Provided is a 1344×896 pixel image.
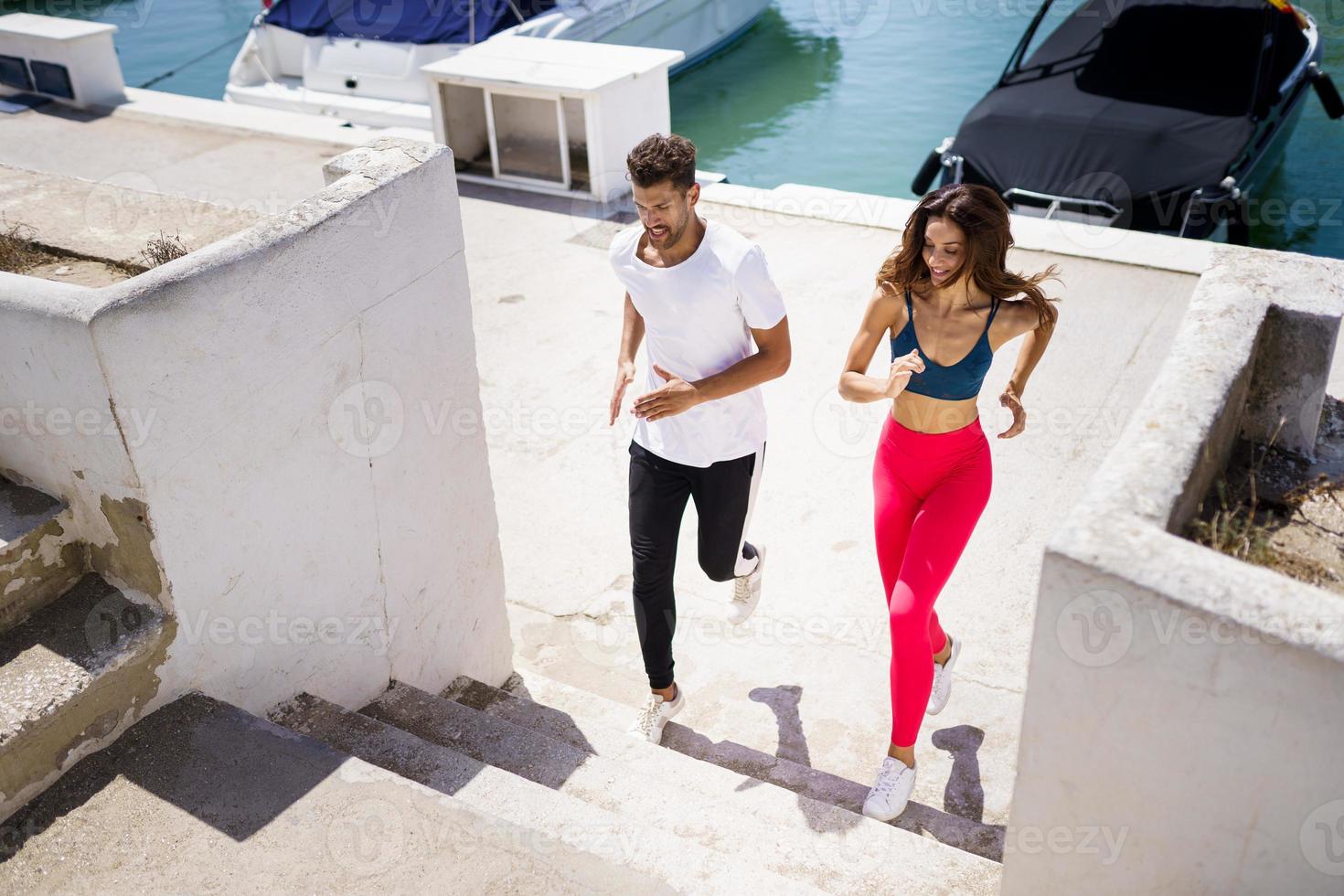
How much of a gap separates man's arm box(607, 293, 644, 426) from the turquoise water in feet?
31.2

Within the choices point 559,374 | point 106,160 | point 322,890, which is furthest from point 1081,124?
point 322,890

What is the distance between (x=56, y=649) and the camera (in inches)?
116

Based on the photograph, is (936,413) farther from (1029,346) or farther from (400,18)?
(400,18)

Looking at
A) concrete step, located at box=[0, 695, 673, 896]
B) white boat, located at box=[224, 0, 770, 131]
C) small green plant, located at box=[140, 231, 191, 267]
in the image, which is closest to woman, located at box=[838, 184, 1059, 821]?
concrete step, located at box=[0, 695, 673, 896]

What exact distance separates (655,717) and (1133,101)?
7736mm

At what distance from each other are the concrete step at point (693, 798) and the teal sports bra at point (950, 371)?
128 centimetres

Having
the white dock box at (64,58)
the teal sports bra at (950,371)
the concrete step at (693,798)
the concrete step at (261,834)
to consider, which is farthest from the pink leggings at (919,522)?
the white dock box at (64,58)

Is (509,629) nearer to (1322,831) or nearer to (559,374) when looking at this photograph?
(559,374)

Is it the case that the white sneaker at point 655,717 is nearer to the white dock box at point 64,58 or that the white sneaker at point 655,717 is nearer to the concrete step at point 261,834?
the concrete step at point 261,834

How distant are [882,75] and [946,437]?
47.6ft

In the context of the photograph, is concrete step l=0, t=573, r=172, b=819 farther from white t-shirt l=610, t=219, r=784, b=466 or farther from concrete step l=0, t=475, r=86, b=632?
white t-shirt l=610, t=219, r=784, b=466

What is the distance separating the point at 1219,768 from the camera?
2172 mm

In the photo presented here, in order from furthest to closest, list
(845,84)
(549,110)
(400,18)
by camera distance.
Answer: (845,84)
(400,18)
(549,110)

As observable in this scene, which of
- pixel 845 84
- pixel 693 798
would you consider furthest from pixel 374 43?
pixel 693 798
